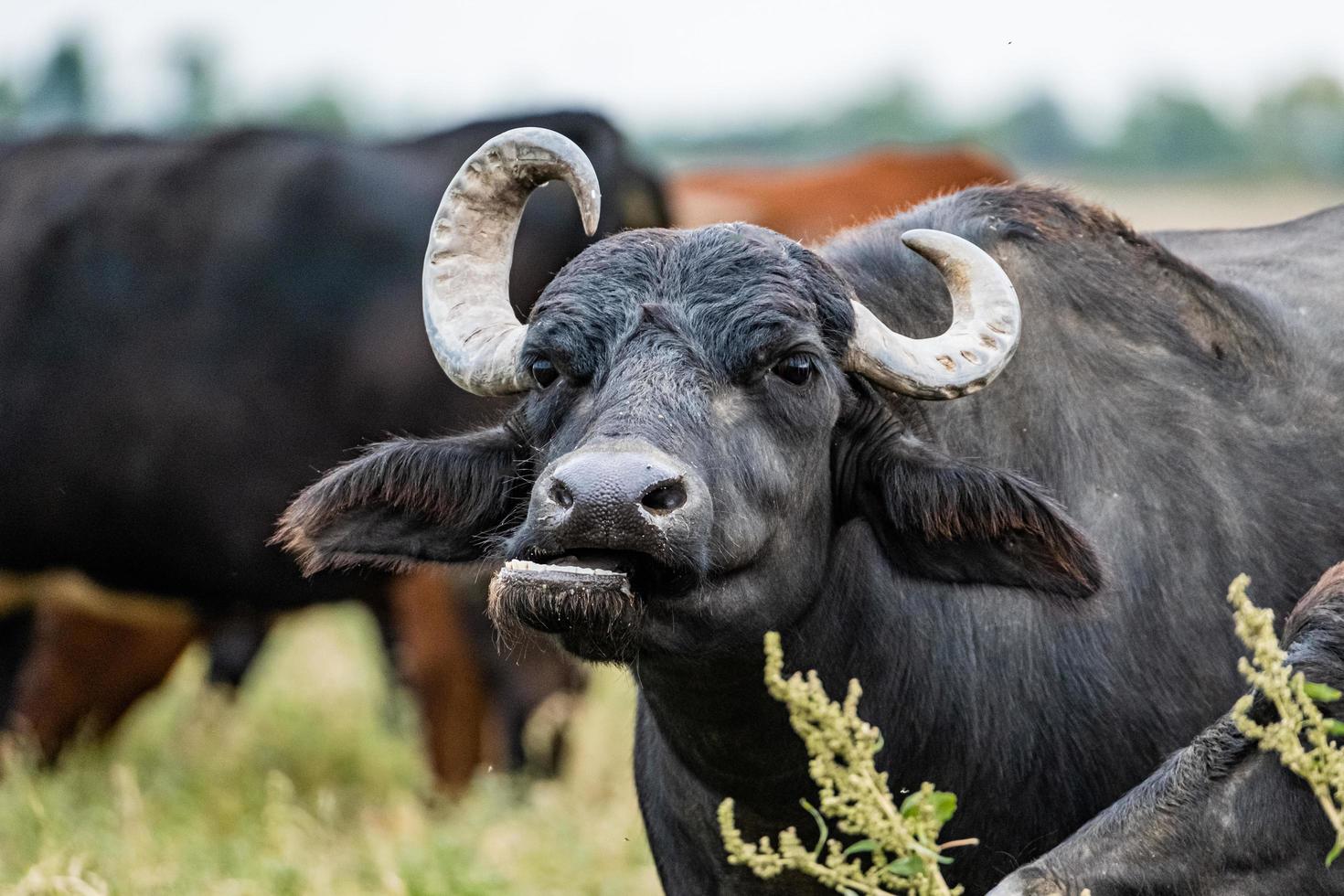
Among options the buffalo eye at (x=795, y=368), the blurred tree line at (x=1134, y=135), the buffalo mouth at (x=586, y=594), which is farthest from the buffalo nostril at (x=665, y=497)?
the blurred tree line at (x=1134, y=135)

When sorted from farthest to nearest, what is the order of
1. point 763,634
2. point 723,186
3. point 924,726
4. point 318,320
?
point 723,186 → point 318,320 → point 924,726 → point 763,634

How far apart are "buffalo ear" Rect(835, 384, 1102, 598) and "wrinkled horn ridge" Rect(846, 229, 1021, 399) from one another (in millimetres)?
121

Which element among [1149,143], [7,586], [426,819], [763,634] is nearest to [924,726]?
[763,634]

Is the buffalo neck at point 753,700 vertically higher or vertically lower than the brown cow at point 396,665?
higher

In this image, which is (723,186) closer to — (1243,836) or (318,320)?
(318,320)

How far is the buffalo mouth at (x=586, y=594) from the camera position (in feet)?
11.4

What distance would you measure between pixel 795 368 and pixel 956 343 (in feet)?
1.37

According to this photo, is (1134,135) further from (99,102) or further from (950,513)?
(950,513)

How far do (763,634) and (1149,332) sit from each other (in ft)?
4.97

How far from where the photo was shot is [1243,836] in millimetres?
3381

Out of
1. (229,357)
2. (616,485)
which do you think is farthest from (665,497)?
(229,357)

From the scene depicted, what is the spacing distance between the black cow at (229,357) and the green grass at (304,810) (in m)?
0.64

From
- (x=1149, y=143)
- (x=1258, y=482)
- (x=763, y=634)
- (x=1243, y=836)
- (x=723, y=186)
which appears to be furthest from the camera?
(x=1149, y=143)

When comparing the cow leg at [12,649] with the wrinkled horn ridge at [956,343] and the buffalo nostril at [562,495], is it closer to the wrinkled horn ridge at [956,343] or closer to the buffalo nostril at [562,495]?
the wrinkled horn ridge at [956,343]
